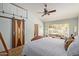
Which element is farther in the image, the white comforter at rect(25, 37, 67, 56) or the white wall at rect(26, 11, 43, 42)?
the white wall at rect(26, 11, 43, 42)

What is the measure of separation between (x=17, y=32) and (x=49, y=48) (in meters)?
0.59

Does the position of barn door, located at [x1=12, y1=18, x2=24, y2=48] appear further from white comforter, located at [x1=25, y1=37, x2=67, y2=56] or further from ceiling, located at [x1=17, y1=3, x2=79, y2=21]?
ceiling, located at [x1=17, y1=3, x2=79, y2=21]

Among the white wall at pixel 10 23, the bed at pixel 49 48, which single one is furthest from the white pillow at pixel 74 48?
the white wall at pixel 10 23

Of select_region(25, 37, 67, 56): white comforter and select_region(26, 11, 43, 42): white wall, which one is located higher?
select_region(26, 11, 43, 42): white wall

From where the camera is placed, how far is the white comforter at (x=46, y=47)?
1981 mm

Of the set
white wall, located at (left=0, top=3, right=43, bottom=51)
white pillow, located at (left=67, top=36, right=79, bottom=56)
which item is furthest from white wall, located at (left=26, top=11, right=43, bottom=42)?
white pillow, located at (left=67, top=36, right=79, bottom=56)

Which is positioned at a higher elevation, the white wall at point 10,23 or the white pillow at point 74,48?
the white wall at point 10,23

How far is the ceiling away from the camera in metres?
2.00

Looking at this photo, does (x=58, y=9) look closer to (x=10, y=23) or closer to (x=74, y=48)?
(x=74, y=48)

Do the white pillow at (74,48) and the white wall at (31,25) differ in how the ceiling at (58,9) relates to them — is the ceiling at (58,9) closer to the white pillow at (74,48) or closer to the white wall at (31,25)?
the white wall at (31,25)

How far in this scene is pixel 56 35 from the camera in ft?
6.84

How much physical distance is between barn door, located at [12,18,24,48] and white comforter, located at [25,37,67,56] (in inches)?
6.3

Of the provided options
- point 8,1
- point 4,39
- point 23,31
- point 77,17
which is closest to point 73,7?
point 77,17

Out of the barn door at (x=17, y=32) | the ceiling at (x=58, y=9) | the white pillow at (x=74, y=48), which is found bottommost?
the white pillow at (x=74, y=48)
